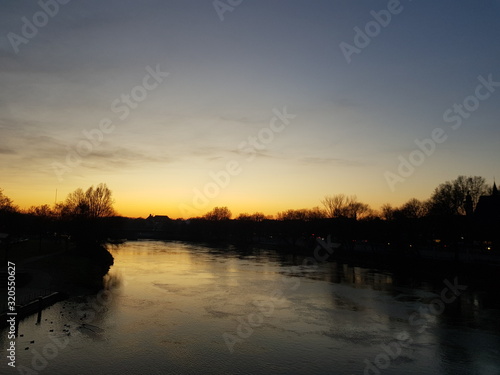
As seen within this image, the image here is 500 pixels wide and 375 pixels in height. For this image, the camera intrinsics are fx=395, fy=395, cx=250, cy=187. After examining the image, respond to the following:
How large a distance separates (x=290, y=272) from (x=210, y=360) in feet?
142

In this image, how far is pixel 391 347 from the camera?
24531 mm

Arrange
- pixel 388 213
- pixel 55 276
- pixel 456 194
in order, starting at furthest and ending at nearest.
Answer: pixel 388 213 → pixel 456 194 → pixel 55 276


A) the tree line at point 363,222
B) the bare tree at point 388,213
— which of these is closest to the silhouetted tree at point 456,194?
the tree line at point 363,222

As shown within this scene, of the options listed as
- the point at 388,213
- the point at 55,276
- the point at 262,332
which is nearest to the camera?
the point at 262,332

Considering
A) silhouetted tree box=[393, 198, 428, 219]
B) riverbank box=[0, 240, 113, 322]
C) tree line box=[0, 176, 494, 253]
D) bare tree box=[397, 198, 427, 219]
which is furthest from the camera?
bare tree box=[397, 198, 427, 219]

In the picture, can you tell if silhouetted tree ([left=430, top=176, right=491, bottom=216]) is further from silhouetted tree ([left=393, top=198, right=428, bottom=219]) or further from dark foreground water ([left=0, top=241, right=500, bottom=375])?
dark foreground water ([left=0, top=241, right=500, bottom=375])

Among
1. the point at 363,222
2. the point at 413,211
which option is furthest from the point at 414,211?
the point at 363,222

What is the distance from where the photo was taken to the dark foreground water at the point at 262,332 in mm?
20969

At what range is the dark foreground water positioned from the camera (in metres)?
21.0

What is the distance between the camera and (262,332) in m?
27.5

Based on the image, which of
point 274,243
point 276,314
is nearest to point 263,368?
point 276,314

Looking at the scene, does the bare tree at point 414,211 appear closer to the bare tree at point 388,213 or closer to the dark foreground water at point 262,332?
Answer: the bare tree at point 388,213

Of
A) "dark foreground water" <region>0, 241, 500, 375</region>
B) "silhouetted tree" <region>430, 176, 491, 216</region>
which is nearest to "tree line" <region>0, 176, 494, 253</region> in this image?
"silhouetted tree" <region>430, 176, 491, 216</region>

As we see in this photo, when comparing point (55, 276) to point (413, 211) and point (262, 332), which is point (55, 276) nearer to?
point (262, 332)
